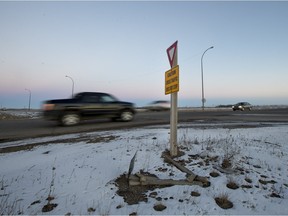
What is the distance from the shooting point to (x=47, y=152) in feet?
18.7

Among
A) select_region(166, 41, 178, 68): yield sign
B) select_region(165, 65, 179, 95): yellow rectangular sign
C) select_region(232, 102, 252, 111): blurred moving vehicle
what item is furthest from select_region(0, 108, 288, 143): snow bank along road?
select_region(232, 102, 252, 111): blurred moving vehicle

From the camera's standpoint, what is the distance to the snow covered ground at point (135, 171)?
304 cm

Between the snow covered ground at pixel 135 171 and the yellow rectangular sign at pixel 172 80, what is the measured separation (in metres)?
1.60

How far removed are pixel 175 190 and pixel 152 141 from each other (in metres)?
2.97

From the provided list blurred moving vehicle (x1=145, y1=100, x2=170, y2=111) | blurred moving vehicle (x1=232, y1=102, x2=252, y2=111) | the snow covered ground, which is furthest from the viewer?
blurred moving vehicle (x1=232, y1=102, x2=252, y2=111)

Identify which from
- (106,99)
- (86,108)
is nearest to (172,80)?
(86,108)

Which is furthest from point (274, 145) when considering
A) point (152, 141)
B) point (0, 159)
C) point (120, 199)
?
point (0, 159)

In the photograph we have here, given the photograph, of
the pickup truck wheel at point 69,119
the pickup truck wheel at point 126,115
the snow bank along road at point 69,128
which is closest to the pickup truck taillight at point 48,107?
the pickup truck wheel at point 69,119

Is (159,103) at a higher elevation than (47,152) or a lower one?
higher

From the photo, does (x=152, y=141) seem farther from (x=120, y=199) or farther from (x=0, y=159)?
(x=0, y=159)

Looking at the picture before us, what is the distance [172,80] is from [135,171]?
7.17 ft

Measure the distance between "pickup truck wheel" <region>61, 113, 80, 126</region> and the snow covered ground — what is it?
4.79 meters

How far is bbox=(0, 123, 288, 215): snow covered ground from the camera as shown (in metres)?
3.04

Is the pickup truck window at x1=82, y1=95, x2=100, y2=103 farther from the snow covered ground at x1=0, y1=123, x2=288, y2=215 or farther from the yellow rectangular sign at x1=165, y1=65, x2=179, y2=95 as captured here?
the yellow rectangular sign at x1=165, y1=65, x2=179, y2=95
